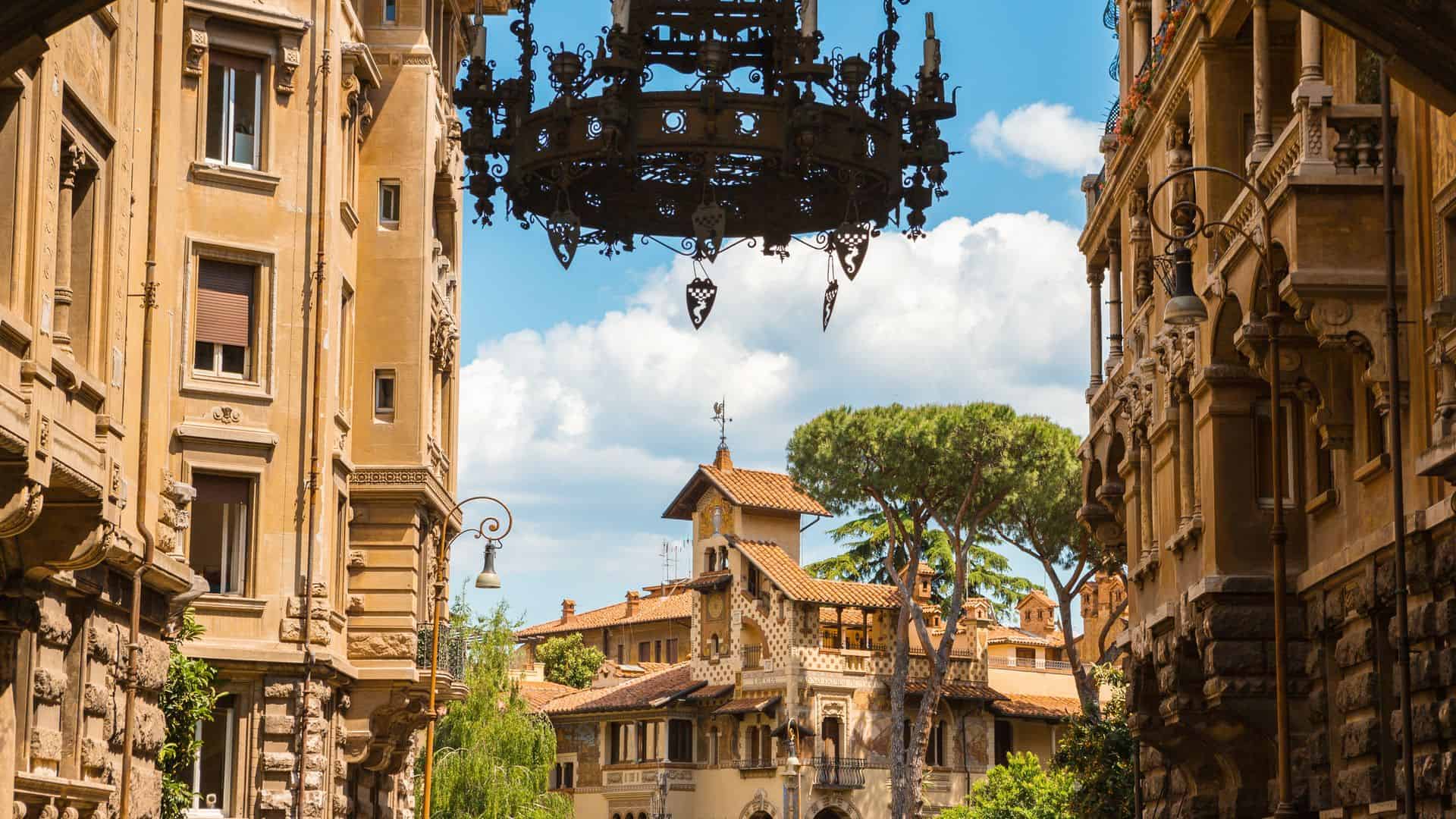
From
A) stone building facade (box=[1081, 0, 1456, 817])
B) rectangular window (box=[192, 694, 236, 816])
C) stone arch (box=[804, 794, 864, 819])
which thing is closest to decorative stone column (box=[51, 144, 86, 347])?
stone building facade (box=[1081, 0, 1456, 817])

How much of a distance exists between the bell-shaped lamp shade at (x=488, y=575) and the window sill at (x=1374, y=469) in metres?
14.7

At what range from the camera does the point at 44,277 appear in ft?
58.5

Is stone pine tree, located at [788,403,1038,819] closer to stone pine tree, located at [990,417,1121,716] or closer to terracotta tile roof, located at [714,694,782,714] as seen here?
stone pine tree, located at [990,417,1121,716]

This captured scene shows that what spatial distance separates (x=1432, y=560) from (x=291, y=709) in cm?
1807

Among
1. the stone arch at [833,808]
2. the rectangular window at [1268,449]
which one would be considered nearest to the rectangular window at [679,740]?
the stone arch at [833,808]

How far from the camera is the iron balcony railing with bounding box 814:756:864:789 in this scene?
260ft

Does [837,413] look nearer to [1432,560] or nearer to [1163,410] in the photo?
[1163,410]

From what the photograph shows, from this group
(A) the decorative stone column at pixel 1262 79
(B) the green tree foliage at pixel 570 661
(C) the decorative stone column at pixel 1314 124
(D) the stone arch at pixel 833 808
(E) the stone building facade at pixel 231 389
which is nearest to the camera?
(E) the stone building facade at pixel 231 389

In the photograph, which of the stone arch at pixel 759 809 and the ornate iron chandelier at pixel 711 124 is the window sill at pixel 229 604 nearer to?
the ornate iron chandelier at pixel 711 124

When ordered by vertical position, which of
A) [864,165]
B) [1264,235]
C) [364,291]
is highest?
[364,291]

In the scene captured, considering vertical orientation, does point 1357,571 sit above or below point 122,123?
below

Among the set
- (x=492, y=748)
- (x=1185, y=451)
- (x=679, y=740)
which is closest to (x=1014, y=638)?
(x=679, y=740)

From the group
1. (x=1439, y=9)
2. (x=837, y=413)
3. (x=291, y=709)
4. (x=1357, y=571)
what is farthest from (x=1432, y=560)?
(x=837, y=413)

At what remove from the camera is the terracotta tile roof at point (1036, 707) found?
268 feet
